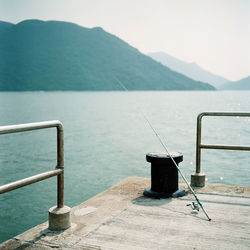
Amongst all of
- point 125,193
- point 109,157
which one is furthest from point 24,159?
point 125,193

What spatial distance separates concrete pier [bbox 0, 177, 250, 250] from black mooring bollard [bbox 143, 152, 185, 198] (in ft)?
0.48

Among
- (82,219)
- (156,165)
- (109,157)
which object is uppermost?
(156,165)

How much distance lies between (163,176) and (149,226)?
3.96 ft

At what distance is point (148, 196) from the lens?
4.89 m

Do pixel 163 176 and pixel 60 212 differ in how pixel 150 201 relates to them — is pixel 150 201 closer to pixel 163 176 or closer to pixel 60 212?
pixel 163 176

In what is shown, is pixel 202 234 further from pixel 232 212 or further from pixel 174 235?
pixel 232 212

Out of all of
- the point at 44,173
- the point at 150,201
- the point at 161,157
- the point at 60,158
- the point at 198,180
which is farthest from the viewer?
the point at 198,180

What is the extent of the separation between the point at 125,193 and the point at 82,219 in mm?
1226

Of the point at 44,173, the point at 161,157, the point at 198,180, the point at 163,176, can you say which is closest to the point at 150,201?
the point at 163,176

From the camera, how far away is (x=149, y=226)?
3736 millimetres

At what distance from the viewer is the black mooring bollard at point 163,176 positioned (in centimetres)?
480

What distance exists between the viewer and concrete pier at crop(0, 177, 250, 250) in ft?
10.9

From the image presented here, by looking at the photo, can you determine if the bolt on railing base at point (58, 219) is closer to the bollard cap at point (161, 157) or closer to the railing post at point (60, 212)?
the railing post at point (60, 212)

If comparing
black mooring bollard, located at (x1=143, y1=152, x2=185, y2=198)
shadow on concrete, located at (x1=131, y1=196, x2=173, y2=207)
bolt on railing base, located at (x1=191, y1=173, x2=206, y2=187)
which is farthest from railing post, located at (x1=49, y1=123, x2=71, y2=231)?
bolt on railing base, located at (x1=191, y1=173, x2=206, y2=187)
